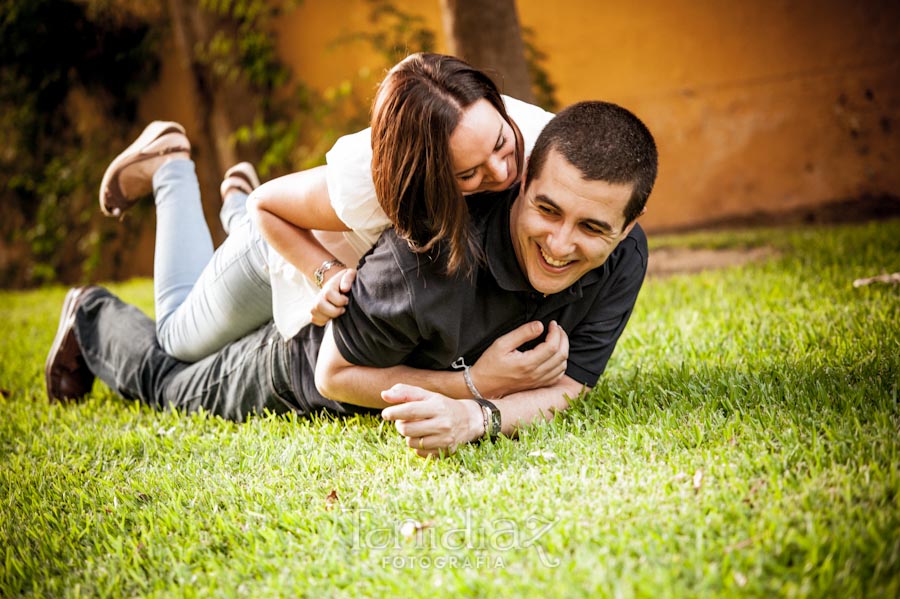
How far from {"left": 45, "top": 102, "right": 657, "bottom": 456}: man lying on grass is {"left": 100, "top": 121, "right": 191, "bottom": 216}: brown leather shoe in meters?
1.50

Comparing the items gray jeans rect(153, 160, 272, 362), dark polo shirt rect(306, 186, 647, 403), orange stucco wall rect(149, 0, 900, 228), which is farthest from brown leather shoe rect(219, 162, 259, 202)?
orange stucco wall rect(149, 0, 900, 228)

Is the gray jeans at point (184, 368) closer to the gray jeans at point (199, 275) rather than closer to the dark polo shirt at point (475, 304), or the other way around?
the gray jeans at point (199, 275)

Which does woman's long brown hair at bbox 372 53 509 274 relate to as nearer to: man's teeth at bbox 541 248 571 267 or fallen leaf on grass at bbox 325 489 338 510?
man's teeth at bbox 541 248 571 267

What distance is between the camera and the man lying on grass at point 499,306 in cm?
239

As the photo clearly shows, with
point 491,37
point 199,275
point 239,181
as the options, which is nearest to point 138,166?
point 239,181

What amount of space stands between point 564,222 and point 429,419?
75 cm

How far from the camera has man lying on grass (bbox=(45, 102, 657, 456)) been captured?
94.0 inches

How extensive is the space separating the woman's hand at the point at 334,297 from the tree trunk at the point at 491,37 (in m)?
2.61

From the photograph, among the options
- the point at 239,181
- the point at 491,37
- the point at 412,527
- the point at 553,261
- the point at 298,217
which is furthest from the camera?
the point at 491,37

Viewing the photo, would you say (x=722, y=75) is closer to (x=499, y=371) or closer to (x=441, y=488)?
(x=499, y=371)

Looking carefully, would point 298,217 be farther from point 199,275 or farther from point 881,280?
point 881,280

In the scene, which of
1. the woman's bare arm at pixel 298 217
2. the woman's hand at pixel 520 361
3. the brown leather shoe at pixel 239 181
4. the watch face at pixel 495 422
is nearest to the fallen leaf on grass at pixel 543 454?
the watch face at pixel 495 422

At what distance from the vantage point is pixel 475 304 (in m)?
2.64

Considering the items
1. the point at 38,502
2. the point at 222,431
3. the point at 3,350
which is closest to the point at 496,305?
the point at 222,431
